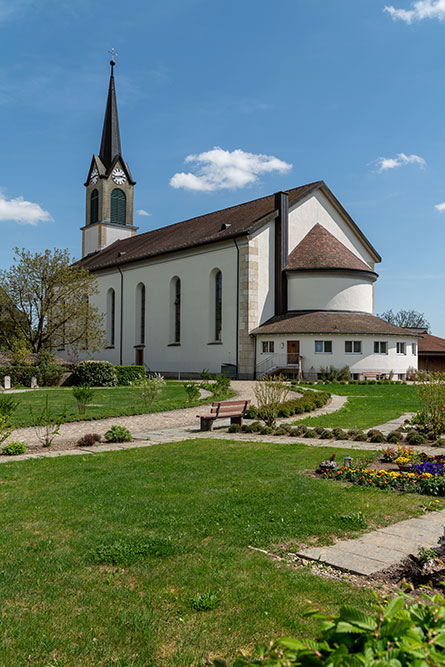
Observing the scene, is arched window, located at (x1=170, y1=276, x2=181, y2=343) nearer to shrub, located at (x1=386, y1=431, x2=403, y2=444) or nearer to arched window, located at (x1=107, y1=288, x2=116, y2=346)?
arched window, located at (x1=107, y1=288, x2=116, y2=346)

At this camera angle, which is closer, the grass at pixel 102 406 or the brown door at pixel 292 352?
the grass at pixel 102 406

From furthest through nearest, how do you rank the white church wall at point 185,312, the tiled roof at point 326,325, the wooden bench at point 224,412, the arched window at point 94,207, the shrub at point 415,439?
the arched window at point 94,207, the white church wall at point 185,312, the tiled roof at point 326,325, the wooden bench at point 224,412, the shrub at point 415,439

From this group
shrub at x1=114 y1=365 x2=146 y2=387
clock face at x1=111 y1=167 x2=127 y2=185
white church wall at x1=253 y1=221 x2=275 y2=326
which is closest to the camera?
shrub at x1=114 y1=365 x2=146 y2=387

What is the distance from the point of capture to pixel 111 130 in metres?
55.9

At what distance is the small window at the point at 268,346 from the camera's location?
116 ft

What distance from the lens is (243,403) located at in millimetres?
14852

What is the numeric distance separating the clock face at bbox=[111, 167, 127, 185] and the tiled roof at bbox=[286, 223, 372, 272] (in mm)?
23743

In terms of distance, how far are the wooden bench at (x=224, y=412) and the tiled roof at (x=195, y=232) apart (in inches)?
882

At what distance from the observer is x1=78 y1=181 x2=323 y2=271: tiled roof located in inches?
1524

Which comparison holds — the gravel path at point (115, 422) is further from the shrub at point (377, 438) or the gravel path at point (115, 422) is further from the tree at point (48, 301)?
the tree at point (48, 301)

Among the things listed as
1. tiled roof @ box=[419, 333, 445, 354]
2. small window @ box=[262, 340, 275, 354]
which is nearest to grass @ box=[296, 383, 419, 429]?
small window @ box=[262, 340, 275, 354]

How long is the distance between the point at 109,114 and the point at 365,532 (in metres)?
57.5

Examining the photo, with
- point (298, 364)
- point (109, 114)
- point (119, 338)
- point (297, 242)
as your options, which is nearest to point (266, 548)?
point (298, 364)

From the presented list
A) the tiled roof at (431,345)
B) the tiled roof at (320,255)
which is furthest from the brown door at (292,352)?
the tiled roof at (431,345)
